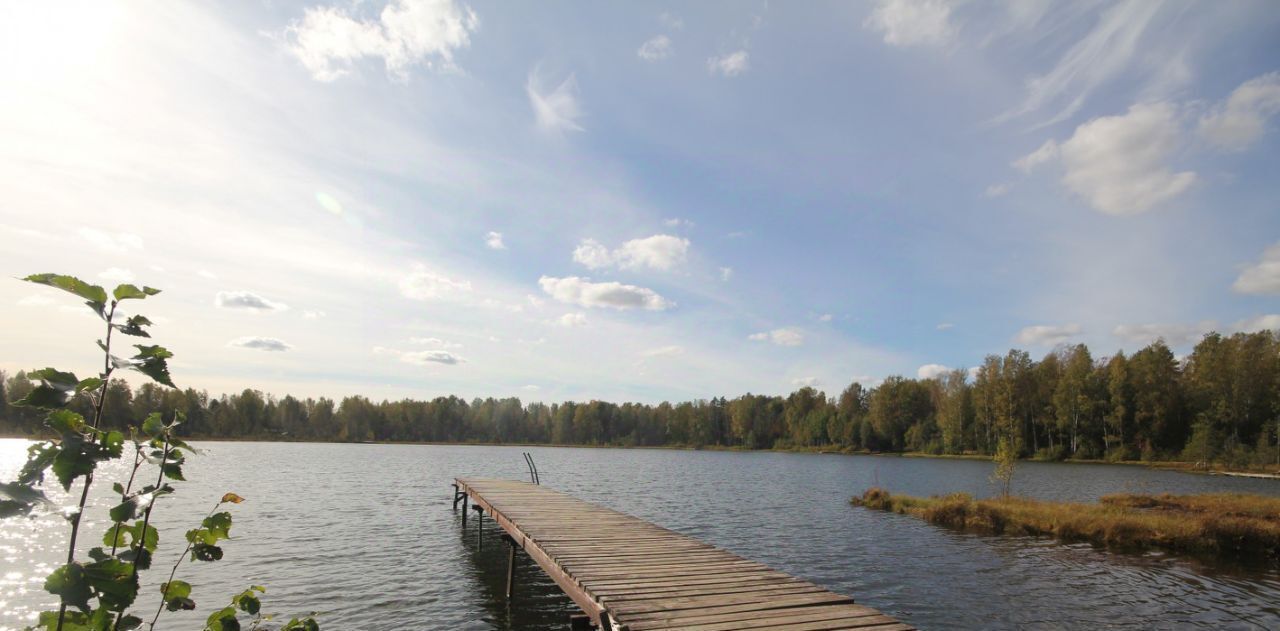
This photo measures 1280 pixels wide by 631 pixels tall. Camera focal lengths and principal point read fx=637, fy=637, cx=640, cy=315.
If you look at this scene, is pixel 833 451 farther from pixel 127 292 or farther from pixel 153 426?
pixel 127 292

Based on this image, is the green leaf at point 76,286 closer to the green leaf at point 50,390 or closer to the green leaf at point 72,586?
the green leaf at point 50,390

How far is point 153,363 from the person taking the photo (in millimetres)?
2771

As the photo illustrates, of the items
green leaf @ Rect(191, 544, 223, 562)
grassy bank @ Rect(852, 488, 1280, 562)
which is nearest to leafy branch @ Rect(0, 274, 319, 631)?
green leaf @ Rect(191, 544, 223, 562)

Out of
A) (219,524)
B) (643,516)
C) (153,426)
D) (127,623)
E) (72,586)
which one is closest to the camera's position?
(72,586)

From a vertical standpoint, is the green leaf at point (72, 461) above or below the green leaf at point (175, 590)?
above

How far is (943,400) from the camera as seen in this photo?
114 m

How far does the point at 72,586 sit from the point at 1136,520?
33644 mm

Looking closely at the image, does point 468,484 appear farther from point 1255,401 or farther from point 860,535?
point 1255,401

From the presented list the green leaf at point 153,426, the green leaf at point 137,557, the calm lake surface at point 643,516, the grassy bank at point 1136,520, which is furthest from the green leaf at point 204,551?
the grassy bank at point 1136,520

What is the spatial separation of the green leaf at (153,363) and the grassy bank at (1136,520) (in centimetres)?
3161

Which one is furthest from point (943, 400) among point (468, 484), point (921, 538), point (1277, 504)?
point (468, 484)

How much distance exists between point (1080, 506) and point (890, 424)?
9352 cm

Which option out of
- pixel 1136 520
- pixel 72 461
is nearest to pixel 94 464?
pixel 72 461

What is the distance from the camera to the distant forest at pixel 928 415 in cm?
7906
